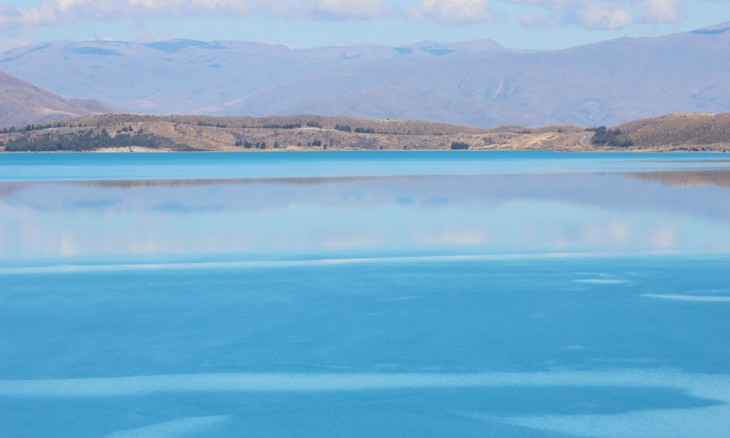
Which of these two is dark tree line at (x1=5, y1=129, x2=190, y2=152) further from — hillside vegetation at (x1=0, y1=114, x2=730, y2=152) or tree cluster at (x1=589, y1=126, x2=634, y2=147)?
tree cluster at (x1=589, y1=126, x2=634, y2=147)

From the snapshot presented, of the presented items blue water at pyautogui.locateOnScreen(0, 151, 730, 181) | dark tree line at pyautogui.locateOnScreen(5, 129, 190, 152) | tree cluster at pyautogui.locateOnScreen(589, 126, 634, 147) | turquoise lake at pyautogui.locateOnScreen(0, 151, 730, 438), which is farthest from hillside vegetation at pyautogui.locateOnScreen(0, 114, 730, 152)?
turquoise lake at pyautogui.locateOnScreen(0, 151, 730, 438)

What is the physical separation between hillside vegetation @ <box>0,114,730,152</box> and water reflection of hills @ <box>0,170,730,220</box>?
6942cm

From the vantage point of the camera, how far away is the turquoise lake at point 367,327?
11.1 meters

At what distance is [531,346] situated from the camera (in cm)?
1391

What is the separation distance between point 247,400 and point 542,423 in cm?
334

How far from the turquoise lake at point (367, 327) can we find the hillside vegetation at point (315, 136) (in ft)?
330

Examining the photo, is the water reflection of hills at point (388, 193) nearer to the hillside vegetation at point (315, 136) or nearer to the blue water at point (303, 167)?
the blue water at point (303, 167)

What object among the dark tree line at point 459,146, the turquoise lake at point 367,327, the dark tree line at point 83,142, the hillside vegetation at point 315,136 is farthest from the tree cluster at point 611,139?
the turquoise lake at point 367,327

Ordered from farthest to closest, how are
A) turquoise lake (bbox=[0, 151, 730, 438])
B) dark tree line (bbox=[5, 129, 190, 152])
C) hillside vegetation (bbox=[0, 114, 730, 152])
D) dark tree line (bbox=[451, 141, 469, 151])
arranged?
dark tree line (bbox=[451, 141, 469, 151])
dark tree line (bbox=[5, 129, 190, 152])
hillside vegetation (bbox=[0, 114, 730, 152])
turquoise lake (bbox=[0, 151, 730, 438])

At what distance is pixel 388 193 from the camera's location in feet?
146

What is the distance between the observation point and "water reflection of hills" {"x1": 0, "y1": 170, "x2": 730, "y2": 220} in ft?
123

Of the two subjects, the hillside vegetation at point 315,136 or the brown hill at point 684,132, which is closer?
the brown hill at point 684,132

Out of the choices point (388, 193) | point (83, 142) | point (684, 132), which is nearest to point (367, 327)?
point (388, 193)

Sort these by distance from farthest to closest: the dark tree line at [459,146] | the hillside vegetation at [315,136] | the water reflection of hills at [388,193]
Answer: the dark tree line at [459,146] < the hillside vegetation at [315,136] < the water reflection of hills at [388,193]
